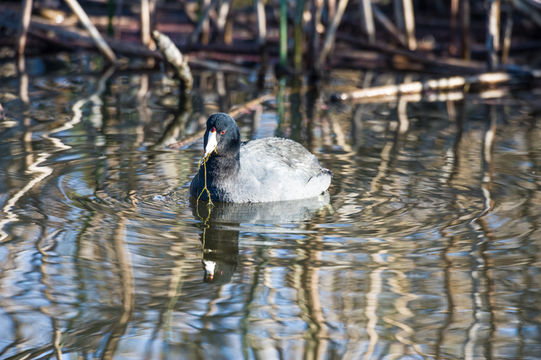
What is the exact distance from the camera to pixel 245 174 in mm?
6176

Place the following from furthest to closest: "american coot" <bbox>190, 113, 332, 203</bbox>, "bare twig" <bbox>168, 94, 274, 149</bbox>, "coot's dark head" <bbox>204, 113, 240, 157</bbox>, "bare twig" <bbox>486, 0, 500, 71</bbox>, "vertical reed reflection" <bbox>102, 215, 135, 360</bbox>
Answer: "bare twig" <bbox>486, 0, 500, 71</bbox>, "bare twig" <bbox>168, 94, 274, 149</bbox>, "american coot" <bbox>190, 113, 332, 203</bbox>, "coot's dark head" <bbox>204, 113, 240, 157</bbox>, "vertical reed reflection" <bbox>102, 215, 135, 360</bbox>

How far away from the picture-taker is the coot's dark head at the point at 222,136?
5.89 metres

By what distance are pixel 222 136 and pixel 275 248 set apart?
1.13 meters

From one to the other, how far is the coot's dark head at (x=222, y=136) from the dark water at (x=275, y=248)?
1.41ft

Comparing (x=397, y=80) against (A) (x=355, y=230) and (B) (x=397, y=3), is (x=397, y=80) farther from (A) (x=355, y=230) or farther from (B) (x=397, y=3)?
(A) (x=355, y=230)

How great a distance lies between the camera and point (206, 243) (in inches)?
211

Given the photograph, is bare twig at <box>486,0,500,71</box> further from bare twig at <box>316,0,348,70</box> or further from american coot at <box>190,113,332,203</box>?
american coot at <box>190,113,332,203</box>

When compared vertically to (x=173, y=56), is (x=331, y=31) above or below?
above

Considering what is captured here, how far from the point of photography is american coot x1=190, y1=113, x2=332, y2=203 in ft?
19.8

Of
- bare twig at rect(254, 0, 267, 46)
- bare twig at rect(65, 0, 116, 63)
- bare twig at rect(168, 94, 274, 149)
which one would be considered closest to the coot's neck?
bare twig at rect(168, 94, 274, 149)

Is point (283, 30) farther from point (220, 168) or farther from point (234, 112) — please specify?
point (220, 168)

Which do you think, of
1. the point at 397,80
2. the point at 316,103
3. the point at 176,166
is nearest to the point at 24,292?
the point at 176,166

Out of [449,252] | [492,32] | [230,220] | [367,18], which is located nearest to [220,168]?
[230,220]

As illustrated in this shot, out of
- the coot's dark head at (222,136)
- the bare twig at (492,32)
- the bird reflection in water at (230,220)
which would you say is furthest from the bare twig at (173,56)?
the bare twig at (492,32)
